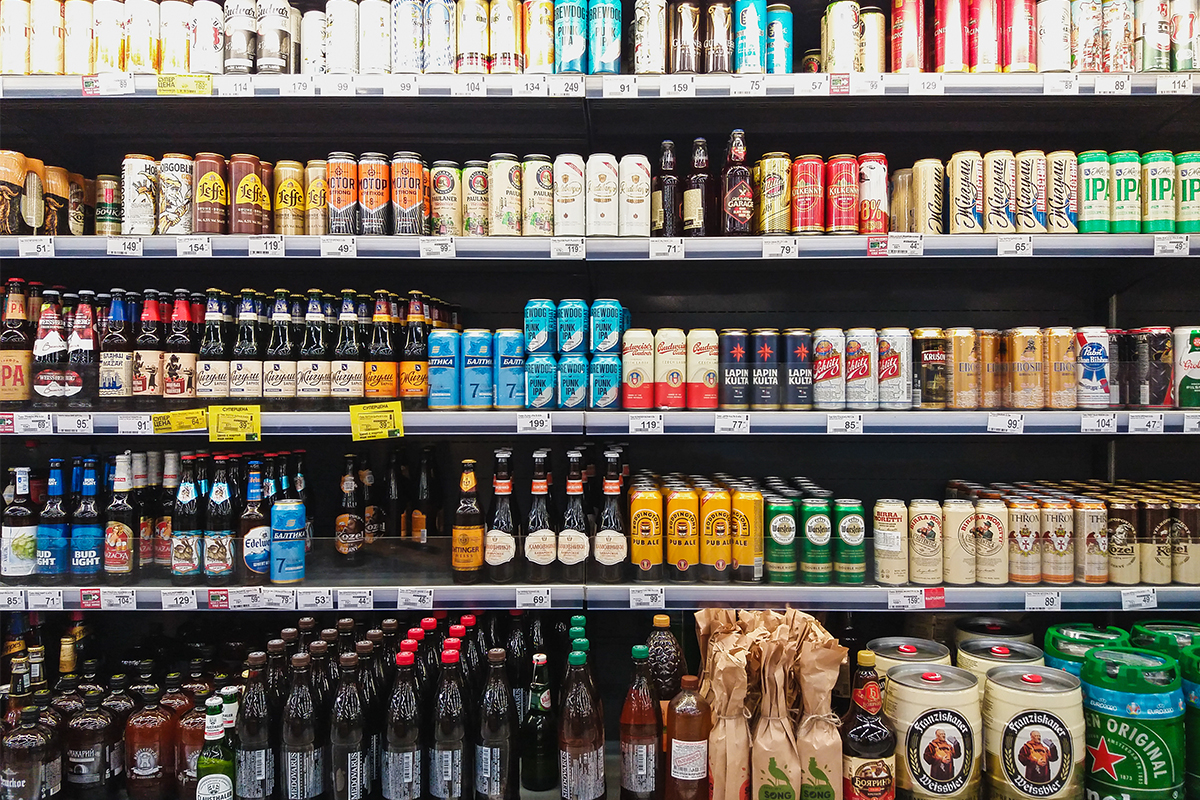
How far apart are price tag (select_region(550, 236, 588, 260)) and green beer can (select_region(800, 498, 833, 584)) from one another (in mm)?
1047

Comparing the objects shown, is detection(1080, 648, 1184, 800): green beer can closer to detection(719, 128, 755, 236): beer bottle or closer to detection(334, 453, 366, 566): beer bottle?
detection(719, 128, 755, 236): beer bottle

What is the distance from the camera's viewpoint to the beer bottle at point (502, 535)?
2.24 meters

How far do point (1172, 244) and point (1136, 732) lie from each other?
1455 mm

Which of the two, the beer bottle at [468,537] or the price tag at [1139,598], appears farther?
the beer bottle at [468,537]

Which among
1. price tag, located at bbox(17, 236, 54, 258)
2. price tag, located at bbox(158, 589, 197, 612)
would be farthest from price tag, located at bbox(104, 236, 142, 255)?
price tag, located at bbox(158, 589, 197, 612)

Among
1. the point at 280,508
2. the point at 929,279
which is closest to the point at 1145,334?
the point at 929,279

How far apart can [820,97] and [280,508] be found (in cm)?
217

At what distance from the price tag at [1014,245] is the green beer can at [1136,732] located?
1213mm

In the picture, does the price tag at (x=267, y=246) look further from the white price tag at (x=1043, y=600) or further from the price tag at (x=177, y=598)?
the white price tag at (x=1043, y=600)

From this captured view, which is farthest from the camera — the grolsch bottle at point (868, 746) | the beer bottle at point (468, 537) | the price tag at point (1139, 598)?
the beer bottle at point (468, 537)

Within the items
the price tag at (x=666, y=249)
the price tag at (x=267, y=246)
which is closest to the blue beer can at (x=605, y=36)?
the price tag at (x=666, y=249)

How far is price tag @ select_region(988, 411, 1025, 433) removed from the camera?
7.21ft

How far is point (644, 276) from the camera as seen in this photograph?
2885 millimetres

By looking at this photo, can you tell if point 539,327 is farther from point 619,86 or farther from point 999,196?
point 999,196
